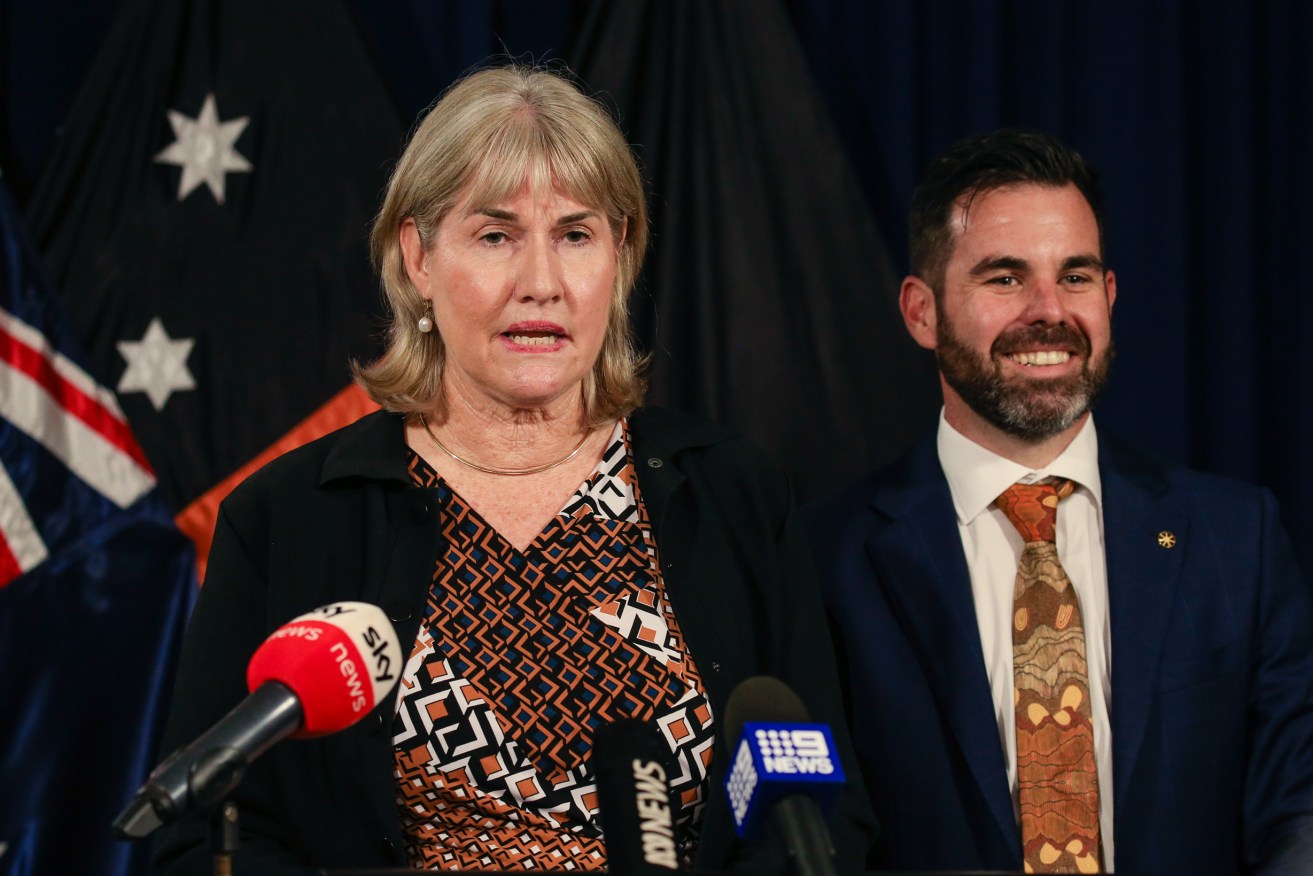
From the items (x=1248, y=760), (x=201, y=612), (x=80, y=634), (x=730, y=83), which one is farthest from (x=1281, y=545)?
(x=80, y=634)

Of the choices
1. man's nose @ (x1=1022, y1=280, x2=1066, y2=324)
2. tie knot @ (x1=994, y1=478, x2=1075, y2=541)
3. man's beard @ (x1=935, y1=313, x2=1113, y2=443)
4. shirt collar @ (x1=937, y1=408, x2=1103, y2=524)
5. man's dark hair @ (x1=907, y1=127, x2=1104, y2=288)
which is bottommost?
tie knot @ (x1=994, y1=478, x2=1075, y2=541)

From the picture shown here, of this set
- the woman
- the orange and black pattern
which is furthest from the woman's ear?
the orange and black pattern

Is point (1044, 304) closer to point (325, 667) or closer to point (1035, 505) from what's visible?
point (1035, 505)

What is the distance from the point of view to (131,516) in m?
2.73

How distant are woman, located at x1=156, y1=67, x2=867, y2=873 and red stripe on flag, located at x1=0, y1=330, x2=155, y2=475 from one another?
3.07 feet

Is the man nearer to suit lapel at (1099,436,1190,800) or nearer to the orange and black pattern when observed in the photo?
suit lapel at (1099,436,1190,800)

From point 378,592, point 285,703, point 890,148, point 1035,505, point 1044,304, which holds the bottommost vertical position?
point 285,703

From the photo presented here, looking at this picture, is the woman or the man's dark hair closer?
the woman

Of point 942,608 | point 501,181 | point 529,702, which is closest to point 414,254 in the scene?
point 501,181

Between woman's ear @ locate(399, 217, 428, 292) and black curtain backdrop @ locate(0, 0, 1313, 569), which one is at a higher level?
black curtain backdrop @ locate(0, 0, 1313, 569)

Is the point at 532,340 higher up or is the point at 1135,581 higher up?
the point at 532,340

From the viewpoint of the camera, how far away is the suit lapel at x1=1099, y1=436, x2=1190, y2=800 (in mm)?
2129

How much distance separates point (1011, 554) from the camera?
2.28 meters

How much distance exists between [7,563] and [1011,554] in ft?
5.79
